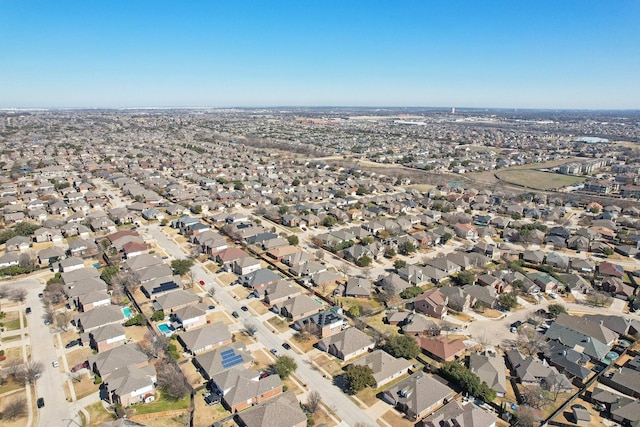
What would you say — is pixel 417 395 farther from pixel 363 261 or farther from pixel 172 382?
pixel 363 261

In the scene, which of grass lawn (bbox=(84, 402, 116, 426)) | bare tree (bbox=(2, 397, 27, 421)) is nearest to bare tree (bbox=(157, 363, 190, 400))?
grass lawn (bbox=(84, 402, 116, 426))

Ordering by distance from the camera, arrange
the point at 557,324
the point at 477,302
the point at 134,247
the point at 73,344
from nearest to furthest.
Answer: the point at 73,344, the point at 557,324, the point at 477,302, the point at 134,247

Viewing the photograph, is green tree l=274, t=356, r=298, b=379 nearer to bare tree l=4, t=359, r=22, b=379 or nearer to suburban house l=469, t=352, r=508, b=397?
suburban house l=469, t=352, r=508, b=397

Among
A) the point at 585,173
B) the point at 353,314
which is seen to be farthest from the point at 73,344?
the point at 585,173

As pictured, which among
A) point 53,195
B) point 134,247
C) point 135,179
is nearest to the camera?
point 134,247

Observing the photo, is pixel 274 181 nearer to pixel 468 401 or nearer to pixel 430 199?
pixel 430 199

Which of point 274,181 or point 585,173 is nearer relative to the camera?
point 274,181
